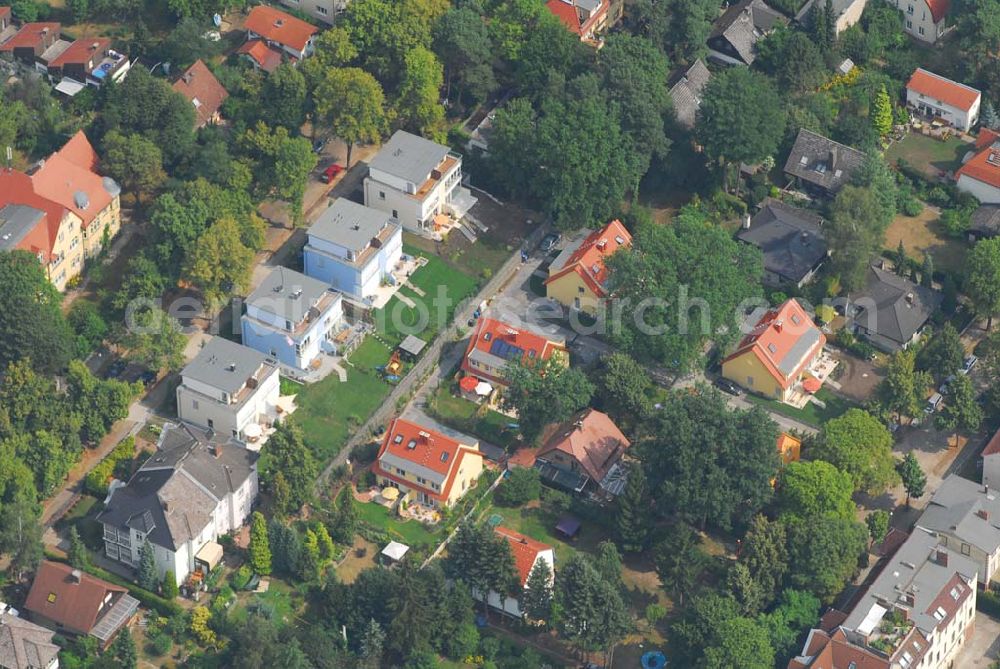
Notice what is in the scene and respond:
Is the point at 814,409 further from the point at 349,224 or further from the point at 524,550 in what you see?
the point at 349,224

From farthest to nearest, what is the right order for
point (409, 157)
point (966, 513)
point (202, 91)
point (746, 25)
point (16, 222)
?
point (746, 25), point (202, 91), point (409, 157), point (16, 222), point (966, 513)

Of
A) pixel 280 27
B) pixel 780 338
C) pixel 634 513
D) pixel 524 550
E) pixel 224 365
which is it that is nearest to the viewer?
pixel 524 550

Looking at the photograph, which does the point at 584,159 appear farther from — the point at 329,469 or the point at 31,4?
the point at 31,4

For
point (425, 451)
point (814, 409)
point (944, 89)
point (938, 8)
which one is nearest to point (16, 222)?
point (425, 451)

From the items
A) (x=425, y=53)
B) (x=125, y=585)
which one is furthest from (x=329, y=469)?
(x=425, y=53)

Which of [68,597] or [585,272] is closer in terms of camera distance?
[68,597]
